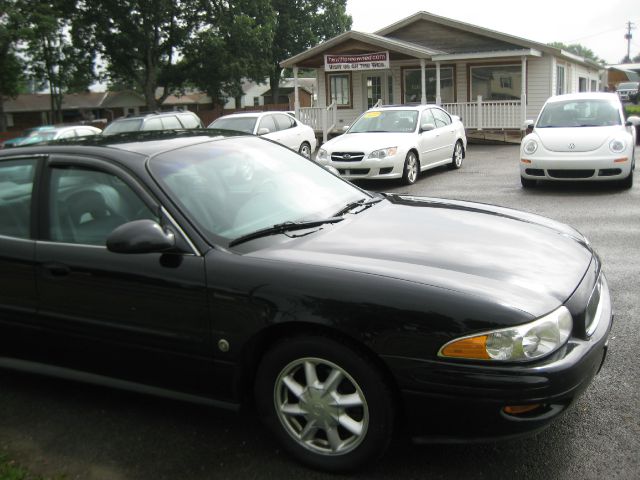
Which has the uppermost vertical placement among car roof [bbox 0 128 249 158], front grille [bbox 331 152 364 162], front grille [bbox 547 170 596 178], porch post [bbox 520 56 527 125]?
porch post [bbox 520 56 527 125]

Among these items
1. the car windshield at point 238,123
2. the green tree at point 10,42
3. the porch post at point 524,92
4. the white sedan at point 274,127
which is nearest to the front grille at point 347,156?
the white sedan at point 274,127

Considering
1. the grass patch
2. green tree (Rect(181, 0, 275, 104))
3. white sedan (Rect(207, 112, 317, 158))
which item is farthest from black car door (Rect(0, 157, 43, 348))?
green tree (Rect(181, 0, 275, 104))

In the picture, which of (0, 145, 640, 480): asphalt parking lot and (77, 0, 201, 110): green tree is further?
(77, 0, 201, 110): green tree

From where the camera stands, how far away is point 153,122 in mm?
17266

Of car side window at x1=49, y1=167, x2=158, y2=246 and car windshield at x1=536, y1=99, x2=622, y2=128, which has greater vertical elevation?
car windshield at x1=536, y1=99, x2=622, y2=128

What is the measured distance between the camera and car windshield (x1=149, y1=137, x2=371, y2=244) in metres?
3.26

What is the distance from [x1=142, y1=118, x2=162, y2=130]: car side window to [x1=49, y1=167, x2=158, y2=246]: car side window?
13.7 meters

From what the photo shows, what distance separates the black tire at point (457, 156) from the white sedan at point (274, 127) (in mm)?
3887

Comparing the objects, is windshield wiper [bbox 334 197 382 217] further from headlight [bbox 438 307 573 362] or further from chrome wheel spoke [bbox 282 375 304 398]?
headlight [bbox 438 307 573 362]

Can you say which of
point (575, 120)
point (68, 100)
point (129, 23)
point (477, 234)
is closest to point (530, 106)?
point (575, 120)

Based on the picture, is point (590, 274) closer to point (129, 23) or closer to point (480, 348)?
point (480, 348)

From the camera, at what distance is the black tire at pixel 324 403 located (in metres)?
2.71

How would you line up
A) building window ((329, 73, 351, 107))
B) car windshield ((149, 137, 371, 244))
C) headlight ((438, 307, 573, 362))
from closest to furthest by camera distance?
headlight ((438, 307, 573, 362)), car windshield ((149, 137, 371, 244)), building window ((329, 73, 351, 107))

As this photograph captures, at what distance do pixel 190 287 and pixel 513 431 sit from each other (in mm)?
1523
